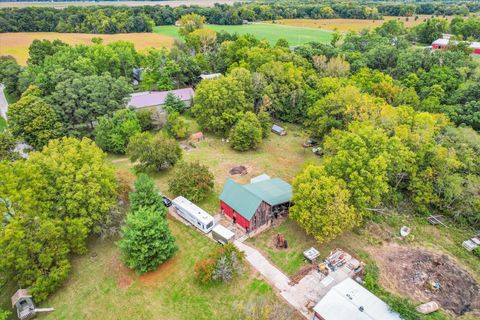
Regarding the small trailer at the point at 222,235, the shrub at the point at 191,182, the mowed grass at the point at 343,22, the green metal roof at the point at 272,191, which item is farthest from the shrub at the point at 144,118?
the mowed grass at the point at 343,22

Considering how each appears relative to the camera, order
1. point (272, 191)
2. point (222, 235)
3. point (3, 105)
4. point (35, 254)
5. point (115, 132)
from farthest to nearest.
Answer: point (3, 105) → point (115, 132) → point (272, 191) → point (222, 235) → point (35, 254)

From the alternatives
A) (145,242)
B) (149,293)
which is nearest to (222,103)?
(145,242)

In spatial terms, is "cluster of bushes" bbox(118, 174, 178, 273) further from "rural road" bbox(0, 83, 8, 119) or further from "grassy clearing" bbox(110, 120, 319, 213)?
"rural road" bbox(0, 83, 8, 119)

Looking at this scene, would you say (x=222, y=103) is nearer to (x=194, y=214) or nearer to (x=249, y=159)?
(x=249, y=159)

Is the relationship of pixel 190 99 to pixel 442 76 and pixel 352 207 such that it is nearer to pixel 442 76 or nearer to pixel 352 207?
pixel 352 207

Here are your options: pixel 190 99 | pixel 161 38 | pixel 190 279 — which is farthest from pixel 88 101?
pixel 161 38

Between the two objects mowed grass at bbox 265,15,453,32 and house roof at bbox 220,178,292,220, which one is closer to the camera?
house roof at bbox 220,178,292,220

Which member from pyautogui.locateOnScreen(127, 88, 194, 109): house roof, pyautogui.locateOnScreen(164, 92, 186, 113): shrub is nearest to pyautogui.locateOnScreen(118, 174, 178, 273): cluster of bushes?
pyautogui.locateOnScreen(164, 92, 186, 113): shrub
